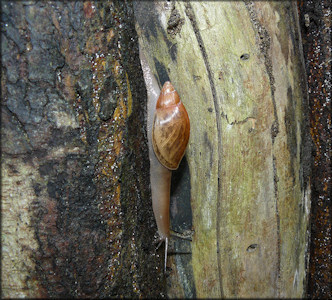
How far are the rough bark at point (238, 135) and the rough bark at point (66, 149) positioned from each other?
301mm

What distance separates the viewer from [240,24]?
1.27 metres

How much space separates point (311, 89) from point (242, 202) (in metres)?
0.62

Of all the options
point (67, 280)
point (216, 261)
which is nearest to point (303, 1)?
point (216, 261)

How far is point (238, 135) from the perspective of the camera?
4.28 ft

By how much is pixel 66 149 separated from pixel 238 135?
695 millimetres

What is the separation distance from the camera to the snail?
1162 millimetres

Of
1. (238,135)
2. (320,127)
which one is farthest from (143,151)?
(320,127)

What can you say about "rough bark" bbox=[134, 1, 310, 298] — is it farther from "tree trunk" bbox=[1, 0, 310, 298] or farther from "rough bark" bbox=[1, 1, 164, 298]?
"rough bark" bbox=[1, 1, 164, 298]

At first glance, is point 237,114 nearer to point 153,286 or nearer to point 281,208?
point 281,208

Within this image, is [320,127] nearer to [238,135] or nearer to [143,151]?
[238,135]

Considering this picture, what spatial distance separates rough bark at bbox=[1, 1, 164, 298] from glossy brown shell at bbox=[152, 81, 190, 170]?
14 cm

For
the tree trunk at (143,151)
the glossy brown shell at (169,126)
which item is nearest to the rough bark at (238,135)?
the tree trunk at (143,151)

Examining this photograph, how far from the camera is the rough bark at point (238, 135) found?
A: 1256mm

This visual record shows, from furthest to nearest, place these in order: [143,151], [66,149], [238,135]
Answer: [238,135] < [143,151] < [66,149]
